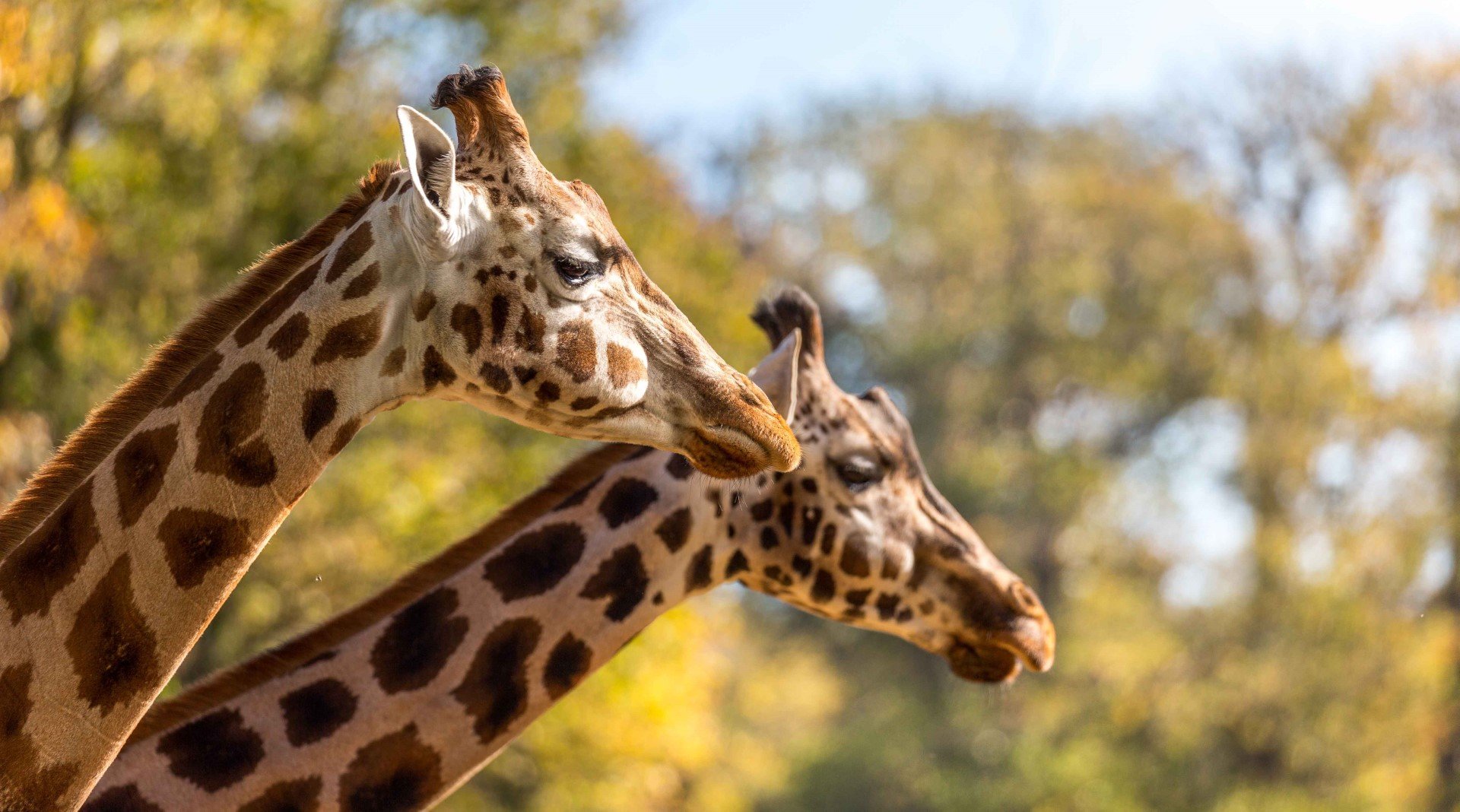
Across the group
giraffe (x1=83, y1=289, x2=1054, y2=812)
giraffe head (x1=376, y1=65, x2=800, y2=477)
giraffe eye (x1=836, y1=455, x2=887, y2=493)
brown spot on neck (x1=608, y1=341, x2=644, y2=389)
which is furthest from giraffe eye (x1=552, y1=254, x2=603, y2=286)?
giraffe eye (x1=836, y1=455, x2=887, y2=493)

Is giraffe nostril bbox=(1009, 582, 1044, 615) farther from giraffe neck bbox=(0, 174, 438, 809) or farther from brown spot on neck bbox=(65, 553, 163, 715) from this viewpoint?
brown spot on neck bbox=(65, 553, 163, 715)

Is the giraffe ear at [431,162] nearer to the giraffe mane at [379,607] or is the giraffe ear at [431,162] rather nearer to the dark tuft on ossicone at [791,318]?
the giraffe mane at [379,607]

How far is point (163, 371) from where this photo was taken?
3525 mm

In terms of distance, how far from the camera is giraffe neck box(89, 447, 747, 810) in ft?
12.8

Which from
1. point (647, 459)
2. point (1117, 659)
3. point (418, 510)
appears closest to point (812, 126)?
point (1117, 659)

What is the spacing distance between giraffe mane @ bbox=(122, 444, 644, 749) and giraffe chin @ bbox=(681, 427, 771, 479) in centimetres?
117

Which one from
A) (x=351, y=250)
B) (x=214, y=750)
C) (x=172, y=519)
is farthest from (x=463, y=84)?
(x=214, y=750)

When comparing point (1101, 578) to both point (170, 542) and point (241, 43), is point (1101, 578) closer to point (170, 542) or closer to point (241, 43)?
point (241, 43)

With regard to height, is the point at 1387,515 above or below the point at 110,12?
below

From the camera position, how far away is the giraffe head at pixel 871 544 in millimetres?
4723

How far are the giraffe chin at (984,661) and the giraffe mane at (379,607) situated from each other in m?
1.32

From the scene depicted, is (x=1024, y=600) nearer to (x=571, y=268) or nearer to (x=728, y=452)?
(x=728, y=452)

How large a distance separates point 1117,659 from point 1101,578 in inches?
148

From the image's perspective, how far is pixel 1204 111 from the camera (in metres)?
29.7
